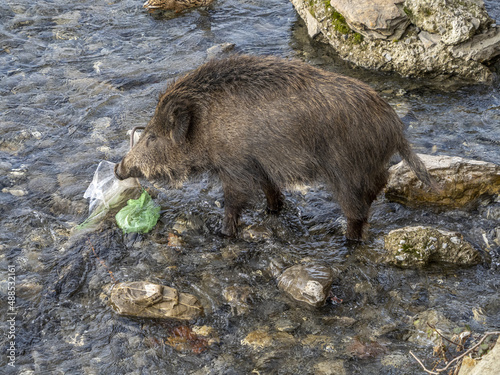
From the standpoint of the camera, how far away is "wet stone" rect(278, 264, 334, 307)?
4895 mm

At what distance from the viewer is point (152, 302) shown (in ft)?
15.7

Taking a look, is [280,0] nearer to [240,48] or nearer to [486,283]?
[240,48]

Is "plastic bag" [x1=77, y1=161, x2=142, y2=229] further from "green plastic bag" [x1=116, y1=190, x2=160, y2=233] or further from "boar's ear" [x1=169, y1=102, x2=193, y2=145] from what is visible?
"boar's ear" [x1=169, y1=102, x2=193, y2=145]

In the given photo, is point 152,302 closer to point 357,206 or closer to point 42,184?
point 357,206

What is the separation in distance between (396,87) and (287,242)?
11.4 feet

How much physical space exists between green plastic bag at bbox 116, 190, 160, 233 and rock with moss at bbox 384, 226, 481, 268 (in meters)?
2.55

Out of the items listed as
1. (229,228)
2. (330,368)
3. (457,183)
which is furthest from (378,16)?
(330,368)

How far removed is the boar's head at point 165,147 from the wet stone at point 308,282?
5.02 ft

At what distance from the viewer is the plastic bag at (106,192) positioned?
20.0 ft

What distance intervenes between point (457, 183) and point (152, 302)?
3472 millimetres

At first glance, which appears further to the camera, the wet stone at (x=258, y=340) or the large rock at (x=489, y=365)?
the wet stone at (x=258, y=340)

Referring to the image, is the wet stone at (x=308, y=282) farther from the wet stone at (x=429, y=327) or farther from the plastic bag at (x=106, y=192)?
the plastic bag at (x=106, y=192)

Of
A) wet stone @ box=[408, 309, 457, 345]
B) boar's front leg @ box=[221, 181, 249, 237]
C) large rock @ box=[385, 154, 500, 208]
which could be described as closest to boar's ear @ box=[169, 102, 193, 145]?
boar's front leg @ box=[221, 181, 249, 237]

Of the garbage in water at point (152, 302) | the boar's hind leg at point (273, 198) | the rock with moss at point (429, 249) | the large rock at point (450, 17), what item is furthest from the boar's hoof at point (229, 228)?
the large rock at point (450, 17)
